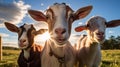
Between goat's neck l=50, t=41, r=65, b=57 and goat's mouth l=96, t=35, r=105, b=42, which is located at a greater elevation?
goat's mouth l=96, t=35, r=105, b=42

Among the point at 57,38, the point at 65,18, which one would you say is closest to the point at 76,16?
the point at 65,18

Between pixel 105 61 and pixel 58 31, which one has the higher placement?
pixel 58 31

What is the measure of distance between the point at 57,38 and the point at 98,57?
2892mm

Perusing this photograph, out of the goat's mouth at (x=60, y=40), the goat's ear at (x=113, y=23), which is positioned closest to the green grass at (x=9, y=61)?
the goat's ear at (x=113, y=23)

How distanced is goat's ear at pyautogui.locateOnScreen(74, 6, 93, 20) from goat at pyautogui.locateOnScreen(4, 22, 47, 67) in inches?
51.6

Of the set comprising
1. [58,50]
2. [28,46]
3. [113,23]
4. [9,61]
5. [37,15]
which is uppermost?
[37,15]

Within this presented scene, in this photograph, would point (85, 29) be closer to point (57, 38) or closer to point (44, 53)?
point (44, 53)

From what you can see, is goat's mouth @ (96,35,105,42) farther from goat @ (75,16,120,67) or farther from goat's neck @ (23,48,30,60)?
goat's neck @ (23,48,30,60)

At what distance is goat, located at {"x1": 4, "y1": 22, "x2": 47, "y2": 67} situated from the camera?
31.4ft

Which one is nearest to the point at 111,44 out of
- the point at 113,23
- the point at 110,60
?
the point at 110,60

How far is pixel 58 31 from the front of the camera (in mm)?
8117

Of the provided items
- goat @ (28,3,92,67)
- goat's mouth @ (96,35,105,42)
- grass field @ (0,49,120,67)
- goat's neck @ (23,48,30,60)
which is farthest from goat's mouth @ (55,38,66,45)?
grass field @ (0,49,120,67)

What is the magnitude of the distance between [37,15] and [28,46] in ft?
3.49

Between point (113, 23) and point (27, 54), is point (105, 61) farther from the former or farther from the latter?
point (27, 54)
